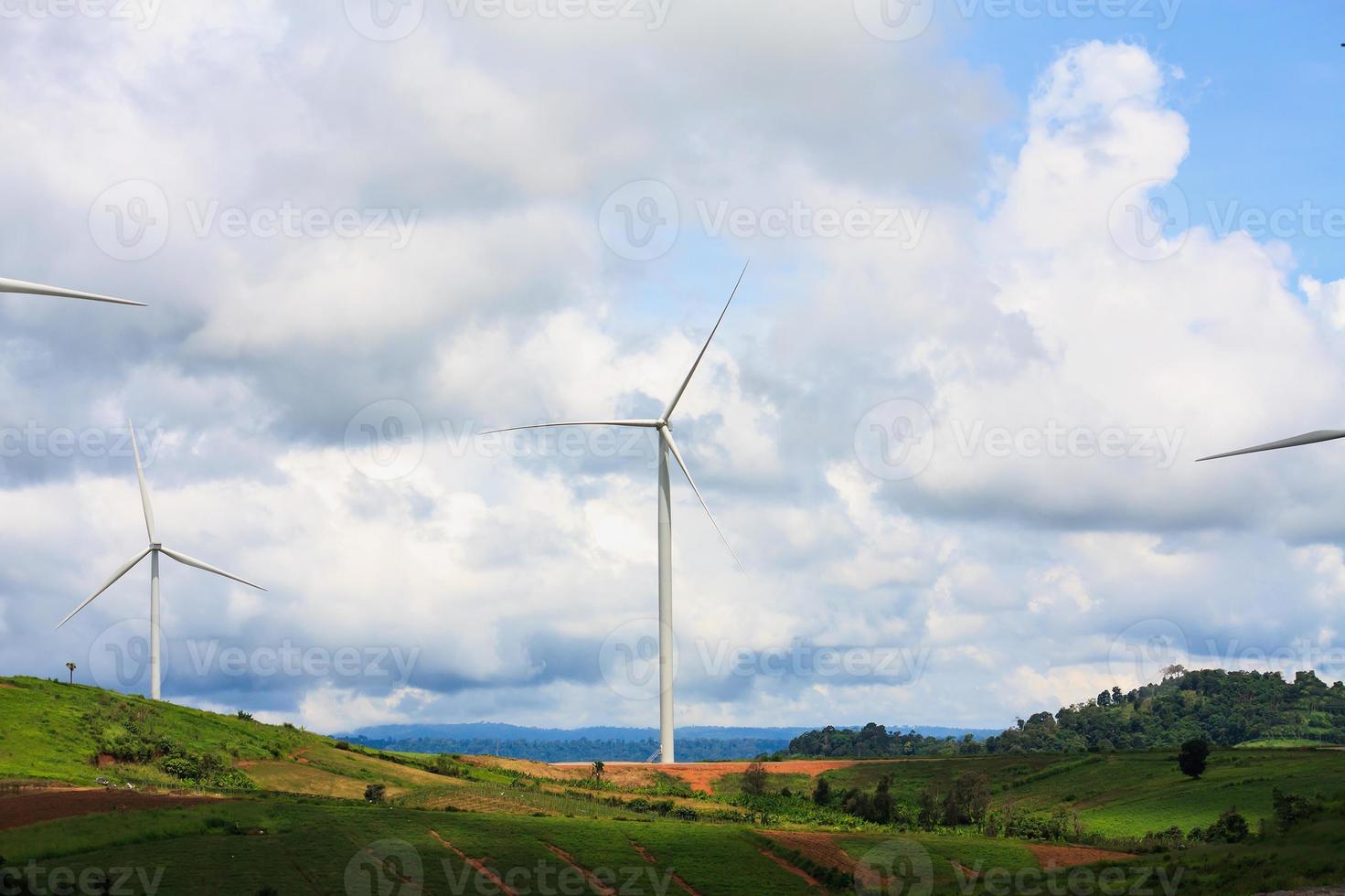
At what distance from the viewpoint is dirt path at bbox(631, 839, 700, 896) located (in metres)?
68.2

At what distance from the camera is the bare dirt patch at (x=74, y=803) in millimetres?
68762

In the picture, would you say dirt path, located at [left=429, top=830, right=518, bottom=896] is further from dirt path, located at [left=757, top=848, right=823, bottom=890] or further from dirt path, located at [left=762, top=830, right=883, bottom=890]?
dirt path, located at [left=762, top=830, right=883, bottom=890]

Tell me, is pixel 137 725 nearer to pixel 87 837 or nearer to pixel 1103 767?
pixel 87 837

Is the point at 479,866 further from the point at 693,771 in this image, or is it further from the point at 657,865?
the point at 693,771

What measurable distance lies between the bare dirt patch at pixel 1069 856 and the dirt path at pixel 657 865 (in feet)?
74.3

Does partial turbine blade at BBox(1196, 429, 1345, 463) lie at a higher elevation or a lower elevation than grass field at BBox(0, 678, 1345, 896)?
higher

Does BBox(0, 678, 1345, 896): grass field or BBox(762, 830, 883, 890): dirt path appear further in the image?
BBox(762, 830, 883, 890): dirt path

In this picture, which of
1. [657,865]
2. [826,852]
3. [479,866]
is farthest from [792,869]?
[479,866]

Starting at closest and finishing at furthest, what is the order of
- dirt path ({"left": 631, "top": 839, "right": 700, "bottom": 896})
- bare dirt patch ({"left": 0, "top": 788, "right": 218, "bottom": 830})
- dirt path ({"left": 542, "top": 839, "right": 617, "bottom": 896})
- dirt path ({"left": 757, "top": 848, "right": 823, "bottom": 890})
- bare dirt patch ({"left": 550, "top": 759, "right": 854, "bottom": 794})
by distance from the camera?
dirt path ({"left": 542, "top": 839, "right": 617, "bottom": 896}) → dirt path ({"left": 631, "top": 839, "right": 700, "bottom": 896}) → bare dirt patch ({"left": 0, "top": 788, "right": 218, "bottom": 830}) → dirt path ({"left": 757, "top": 848, "right": 823, "bottom": 890}) → bare dirt patch ({"left": 550, "top": 759, "right": 854, "bottom": 794})

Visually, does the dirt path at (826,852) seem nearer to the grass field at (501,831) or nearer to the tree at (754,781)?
the grass field at (501,831)

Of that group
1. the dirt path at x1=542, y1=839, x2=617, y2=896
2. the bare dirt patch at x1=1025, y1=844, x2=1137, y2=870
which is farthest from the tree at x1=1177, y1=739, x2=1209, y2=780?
the dirt path at x1=542, y1=839, x2=617, y2=896

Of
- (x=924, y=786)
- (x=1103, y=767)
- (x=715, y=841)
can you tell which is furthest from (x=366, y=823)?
(x=1103, y=767)

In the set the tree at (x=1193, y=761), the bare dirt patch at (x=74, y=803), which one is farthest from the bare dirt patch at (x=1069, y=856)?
the tree at (x=1193, y=761)

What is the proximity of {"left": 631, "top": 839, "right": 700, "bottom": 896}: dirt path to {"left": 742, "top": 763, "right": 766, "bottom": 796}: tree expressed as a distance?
152 feet
